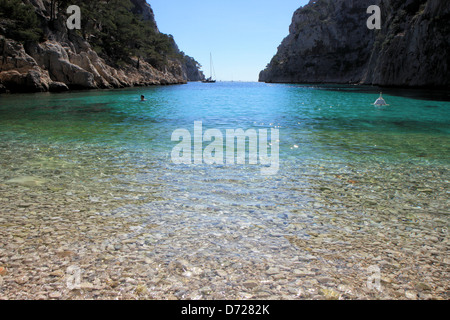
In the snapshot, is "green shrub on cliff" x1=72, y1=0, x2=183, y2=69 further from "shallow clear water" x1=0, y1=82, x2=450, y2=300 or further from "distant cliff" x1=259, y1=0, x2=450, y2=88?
"distant cliff" x1=259, y1=0, x2=450, y2=88

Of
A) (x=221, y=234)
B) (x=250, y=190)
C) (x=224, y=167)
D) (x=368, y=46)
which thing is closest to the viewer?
→ (x=221, y=234)

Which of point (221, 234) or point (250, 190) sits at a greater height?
point (250, 190)

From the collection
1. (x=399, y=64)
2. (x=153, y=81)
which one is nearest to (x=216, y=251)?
(x=399, y=64)

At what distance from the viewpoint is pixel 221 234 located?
16.4 feet

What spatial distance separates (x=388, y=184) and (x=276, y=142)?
5.95 m

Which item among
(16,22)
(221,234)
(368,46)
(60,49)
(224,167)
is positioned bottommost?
(221,234)

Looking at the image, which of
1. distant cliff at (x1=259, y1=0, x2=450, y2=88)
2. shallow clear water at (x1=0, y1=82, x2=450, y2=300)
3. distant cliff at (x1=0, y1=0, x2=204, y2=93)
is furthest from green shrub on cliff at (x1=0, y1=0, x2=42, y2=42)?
distant cliff at (x1=259, y1=0, x2=450, y2=88)

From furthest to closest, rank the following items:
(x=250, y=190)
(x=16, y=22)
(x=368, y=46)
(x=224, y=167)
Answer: (x=368, y=46) < (x=16, y=22) < (x=224, y=167) < (x=250, y=190)

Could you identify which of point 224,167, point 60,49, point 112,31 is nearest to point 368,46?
point 112,31

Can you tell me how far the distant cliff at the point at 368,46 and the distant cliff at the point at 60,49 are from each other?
5981cm

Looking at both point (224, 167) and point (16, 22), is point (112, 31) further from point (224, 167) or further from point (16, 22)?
point (224, 167)

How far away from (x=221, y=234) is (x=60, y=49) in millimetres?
52364

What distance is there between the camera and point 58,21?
51688mm
